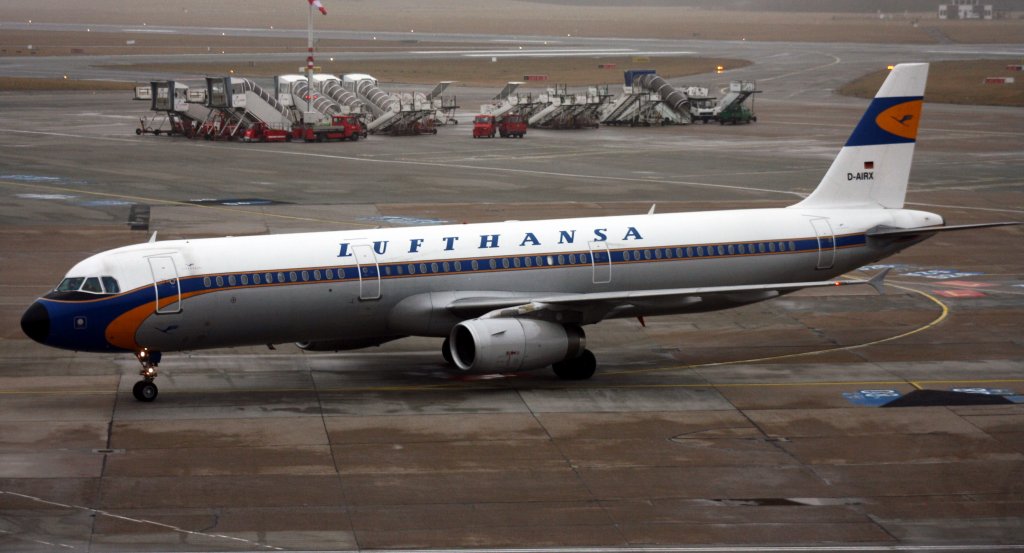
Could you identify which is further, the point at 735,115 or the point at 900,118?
the point at 735,115

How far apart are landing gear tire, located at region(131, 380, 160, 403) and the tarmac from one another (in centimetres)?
24

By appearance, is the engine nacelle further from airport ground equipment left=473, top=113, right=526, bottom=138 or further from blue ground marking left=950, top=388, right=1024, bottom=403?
airport ground equipment left=473, top=113, right=526, bottom=138

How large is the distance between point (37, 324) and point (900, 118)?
25061 millimetres

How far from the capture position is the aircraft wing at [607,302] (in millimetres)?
33875

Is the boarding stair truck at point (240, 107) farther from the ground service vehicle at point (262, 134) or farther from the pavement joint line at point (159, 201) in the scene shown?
the pavement joint line at point (159, 201)

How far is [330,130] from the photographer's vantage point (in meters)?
96.9

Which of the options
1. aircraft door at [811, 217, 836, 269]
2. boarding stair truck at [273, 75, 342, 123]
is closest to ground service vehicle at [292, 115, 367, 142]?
boarding stair truck at [273, 75, 342, 123]

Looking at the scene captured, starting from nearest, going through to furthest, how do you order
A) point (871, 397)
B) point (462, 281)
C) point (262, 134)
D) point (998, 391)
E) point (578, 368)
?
point (871, 397) → point (998, 391) → point (462, 281) → point (578, 368) → point (262, 134)

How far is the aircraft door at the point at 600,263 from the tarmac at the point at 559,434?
251 centimetres

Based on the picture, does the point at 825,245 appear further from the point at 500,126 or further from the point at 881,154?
the point at 500,126

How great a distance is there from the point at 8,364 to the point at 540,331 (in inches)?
563

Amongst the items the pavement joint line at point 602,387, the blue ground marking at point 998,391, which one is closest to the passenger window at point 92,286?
the pavement joint line at point 602,387

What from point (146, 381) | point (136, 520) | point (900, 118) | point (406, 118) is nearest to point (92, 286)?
point (146, 381)

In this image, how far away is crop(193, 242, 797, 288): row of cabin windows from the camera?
1287 inches
